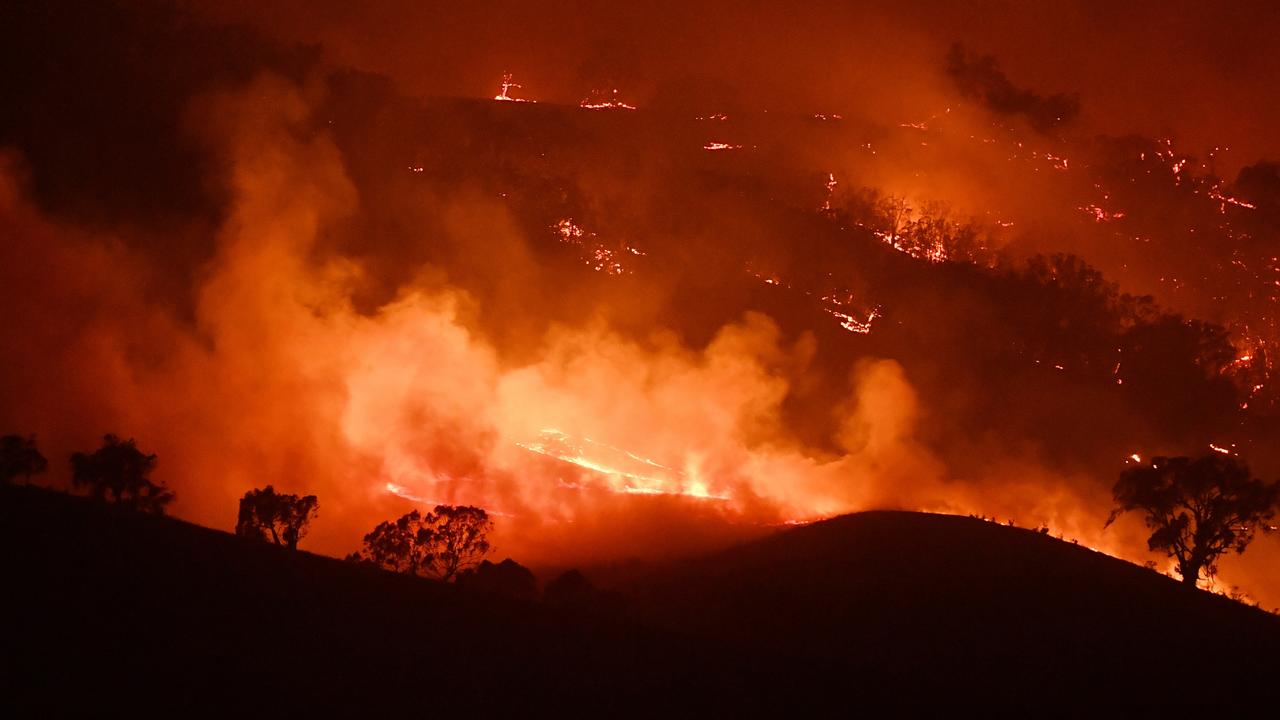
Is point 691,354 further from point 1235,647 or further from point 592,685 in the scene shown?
point 592,685

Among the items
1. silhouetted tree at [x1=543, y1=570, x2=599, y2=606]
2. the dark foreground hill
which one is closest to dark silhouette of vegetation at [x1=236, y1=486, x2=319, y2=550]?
silhouetted tree at [x1=543, y1=570, x2=599, y2=606]

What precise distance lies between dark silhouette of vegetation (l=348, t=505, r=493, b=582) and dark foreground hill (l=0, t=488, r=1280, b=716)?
1034 centimetres

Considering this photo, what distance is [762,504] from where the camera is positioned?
61469 millimetres

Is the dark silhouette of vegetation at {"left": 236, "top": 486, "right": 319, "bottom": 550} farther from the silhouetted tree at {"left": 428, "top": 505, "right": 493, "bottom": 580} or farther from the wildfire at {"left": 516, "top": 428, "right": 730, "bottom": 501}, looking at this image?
the wildfire at {"left": 516, "top": 428, "right": 730, "bottom": 501}

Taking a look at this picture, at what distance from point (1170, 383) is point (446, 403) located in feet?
372

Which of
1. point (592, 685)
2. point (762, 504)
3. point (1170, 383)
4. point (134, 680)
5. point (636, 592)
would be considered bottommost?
point (134, 680)

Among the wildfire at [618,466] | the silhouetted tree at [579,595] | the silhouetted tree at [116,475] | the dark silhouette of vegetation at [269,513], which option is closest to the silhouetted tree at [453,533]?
the dark silhouette of vegetation at [269,513]

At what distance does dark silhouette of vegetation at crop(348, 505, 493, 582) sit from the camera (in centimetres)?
4509

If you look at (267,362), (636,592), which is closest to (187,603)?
(636,592)

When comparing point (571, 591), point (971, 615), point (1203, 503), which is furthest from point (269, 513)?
point (1203, 503)

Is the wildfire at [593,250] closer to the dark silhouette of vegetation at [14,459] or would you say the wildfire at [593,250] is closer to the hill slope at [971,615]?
the hill slope at [971,615]

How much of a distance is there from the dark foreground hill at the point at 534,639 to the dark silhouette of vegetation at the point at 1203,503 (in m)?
8.94

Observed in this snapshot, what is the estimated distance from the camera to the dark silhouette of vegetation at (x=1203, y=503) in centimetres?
4966

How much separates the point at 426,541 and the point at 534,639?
2381 centimetres
